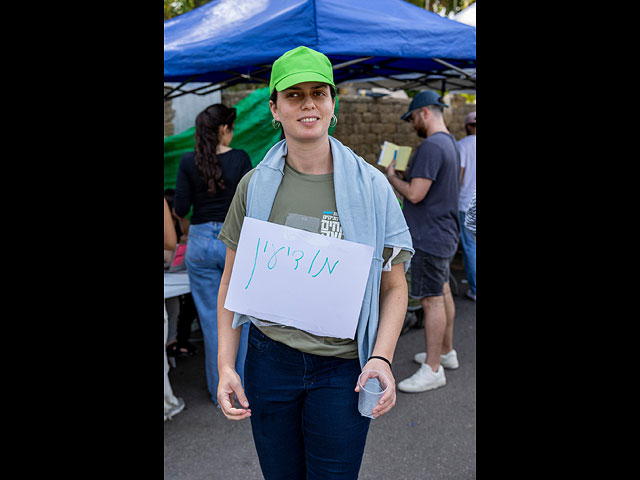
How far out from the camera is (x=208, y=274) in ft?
10.8

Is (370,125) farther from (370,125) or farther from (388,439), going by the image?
(388,439)

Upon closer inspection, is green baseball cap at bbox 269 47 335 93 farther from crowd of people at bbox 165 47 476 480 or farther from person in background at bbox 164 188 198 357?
person in background at bbox 164 188 198 357

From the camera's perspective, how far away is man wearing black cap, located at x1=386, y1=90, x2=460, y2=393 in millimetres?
3514

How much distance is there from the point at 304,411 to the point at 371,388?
223mm

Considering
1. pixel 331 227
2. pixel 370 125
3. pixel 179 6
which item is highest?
pixel 179 6

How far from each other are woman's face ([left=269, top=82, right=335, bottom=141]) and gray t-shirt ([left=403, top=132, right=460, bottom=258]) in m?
2.22

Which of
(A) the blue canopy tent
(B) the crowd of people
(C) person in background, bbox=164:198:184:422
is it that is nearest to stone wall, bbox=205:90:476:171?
(A) the blue canopy tent

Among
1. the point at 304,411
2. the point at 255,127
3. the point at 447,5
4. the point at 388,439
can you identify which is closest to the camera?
the point at 304,411

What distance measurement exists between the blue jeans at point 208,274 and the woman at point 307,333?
5.73 feet

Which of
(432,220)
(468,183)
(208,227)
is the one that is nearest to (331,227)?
(208,227)
